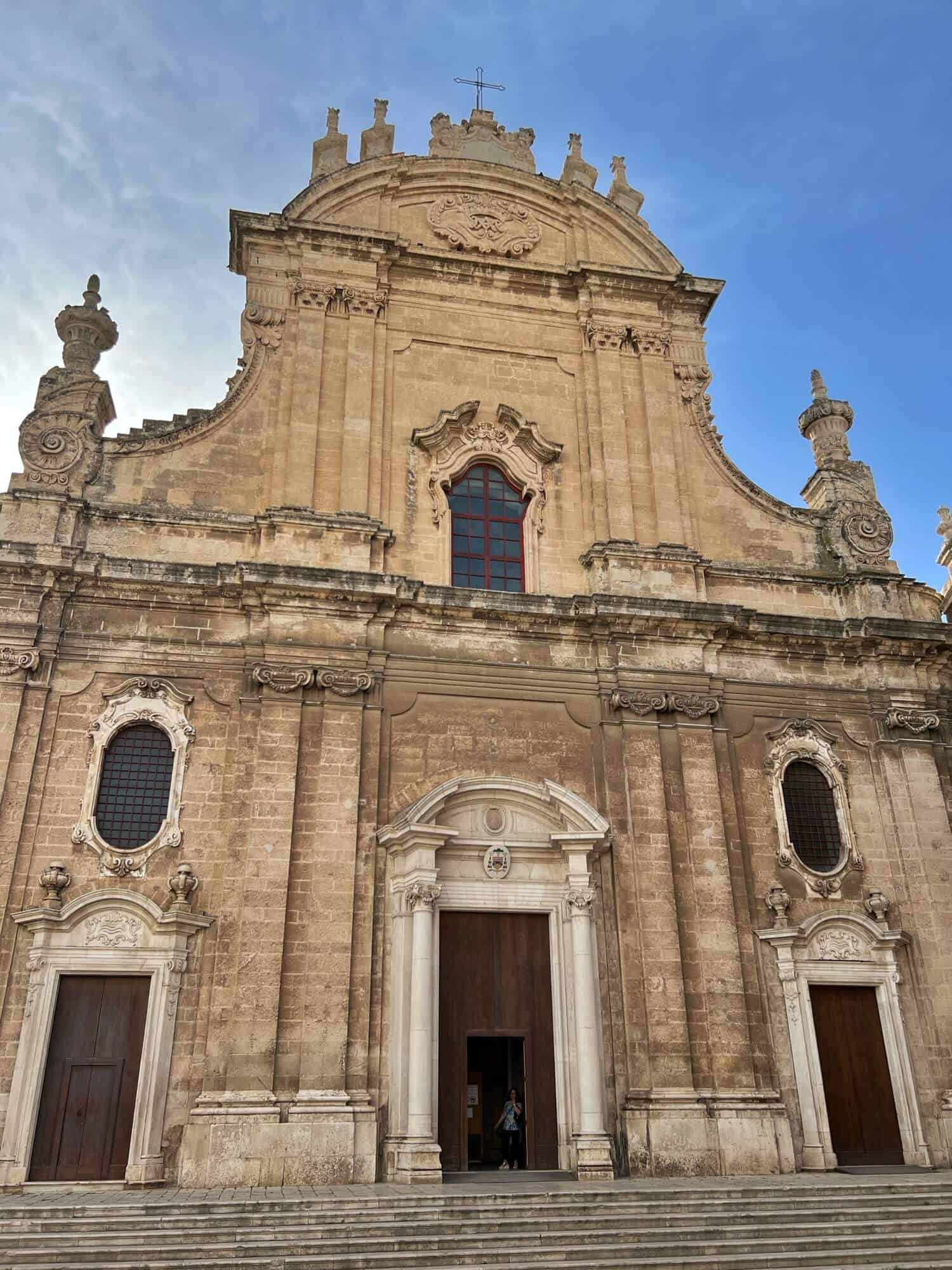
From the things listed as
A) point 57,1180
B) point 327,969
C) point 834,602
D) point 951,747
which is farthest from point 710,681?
point 57,1180

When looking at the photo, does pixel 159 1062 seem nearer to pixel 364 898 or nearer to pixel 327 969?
pixel 327 969

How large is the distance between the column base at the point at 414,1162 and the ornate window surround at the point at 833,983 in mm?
4836

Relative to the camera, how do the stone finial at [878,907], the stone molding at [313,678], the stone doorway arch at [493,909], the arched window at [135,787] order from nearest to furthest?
the stone doorway arch at [493,909] → the arched window at [135,787] → the stone molding at [313,678] → the stone finial at [878,907]

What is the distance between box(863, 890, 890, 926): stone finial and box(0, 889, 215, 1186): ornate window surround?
29.4ft

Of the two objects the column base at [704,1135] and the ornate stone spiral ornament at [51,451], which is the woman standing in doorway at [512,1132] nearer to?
the column base at [704,1135]

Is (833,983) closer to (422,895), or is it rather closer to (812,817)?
(812,817)

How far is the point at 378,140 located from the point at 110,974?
14685 millimetres

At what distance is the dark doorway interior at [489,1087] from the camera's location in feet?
43.6

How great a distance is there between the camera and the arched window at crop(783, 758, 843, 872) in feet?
49.1

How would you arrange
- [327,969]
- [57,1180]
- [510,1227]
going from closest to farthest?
[510,1227] → [57,1180] → [327,969]

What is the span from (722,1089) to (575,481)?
914cm

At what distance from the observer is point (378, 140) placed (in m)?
18.8

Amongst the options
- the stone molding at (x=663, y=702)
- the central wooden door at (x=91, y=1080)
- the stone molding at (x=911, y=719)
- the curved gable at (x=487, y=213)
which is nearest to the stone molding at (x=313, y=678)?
the stone molding at (x=663, y=702)

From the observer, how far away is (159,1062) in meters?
11.9
